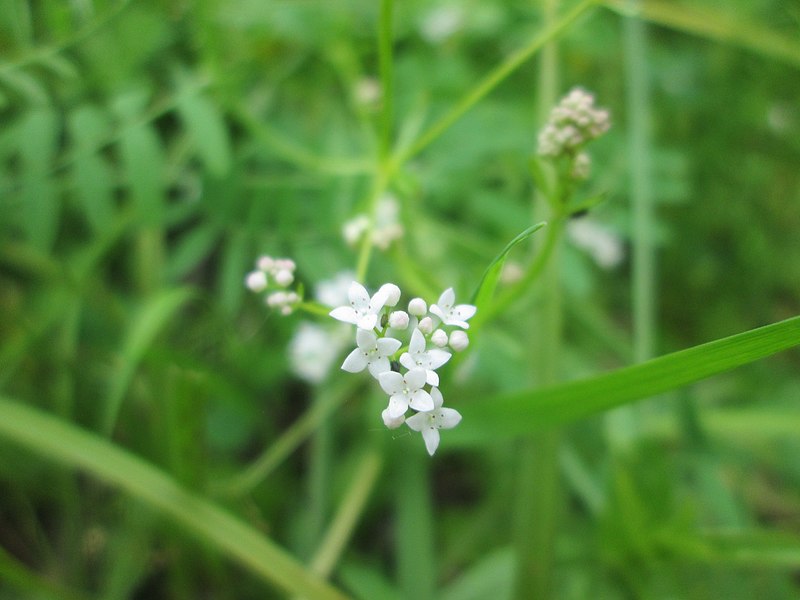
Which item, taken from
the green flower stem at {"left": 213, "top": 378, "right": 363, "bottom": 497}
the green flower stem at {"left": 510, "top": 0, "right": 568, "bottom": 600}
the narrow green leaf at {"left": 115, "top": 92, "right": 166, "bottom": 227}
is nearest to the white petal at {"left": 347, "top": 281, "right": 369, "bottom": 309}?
the green flower stem at {"left": 510, "top": 0, "right": 568, "bottom": 600}

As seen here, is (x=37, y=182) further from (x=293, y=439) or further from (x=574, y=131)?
(x=574, y=131)

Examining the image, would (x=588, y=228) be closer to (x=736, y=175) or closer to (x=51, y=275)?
(x=736, y=175)

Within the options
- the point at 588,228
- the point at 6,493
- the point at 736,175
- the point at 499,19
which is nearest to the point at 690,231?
the point at 736,175

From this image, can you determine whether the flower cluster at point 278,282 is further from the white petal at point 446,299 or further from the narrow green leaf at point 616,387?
the narrow green leaf at point 616,387

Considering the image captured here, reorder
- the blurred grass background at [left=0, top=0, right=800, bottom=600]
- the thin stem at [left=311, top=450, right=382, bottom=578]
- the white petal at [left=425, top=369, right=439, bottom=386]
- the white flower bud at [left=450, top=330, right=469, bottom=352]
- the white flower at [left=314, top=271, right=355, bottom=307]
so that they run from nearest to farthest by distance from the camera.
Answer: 1. the white petal at [left=425, top=369, right=439, bottom=386]
2. the white flower bud at [left=450, top=330, right=469, bottom=352]
3. the white flower at [left=314, top=271, right=355, bottom=307]
4. the blurred grass background at [left=0, top=0, right=800, bottom=600]
5. the thin stem at [left=311, top=450, right=382, bottom=578]

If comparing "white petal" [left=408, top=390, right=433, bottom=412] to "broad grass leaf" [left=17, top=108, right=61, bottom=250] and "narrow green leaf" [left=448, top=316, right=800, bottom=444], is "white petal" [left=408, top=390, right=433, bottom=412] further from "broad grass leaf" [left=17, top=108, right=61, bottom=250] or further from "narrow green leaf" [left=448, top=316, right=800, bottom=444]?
"broad grass leaf" [left=17, top=108, right=61, bottom=250]
